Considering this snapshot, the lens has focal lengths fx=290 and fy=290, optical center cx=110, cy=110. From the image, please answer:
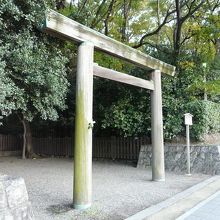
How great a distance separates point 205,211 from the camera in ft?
15.6

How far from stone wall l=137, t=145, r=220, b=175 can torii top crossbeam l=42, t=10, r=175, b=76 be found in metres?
3.52


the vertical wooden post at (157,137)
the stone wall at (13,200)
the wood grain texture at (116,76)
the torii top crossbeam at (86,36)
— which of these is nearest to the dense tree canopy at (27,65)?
the torii top crossbeam at (86,36)

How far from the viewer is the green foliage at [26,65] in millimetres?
4340

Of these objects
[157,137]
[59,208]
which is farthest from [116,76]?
[59,208]

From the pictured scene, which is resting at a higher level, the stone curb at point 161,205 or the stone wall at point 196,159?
the stone wall at point 196,159

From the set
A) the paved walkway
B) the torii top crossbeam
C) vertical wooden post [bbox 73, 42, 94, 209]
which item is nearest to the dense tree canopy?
the torii top crossbeam

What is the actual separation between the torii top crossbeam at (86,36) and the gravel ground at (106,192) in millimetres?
2978

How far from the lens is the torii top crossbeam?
4.83 m

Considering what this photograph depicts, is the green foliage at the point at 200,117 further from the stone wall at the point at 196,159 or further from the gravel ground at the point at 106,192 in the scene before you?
the gravel ground at the point at 106,192

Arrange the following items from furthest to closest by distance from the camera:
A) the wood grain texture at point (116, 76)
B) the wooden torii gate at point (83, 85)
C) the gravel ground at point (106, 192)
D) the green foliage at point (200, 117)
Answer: the green foliage at point (200, 117)
the wood grain texture at point (116, 76)
the wooden torii gate at point (83, 85)
the gravel ground at point (106, 192)

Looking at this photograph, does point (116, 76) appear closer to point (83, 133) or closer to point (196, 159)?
point (83, 133)

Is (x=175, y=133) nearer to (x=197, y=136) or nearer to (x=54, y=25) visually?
(x=197, y=136)

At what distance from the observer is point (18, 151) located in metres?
16.7

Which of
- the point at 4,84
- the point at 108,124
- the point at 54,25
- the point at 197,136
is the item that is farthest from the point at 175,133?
the point at 4,84
